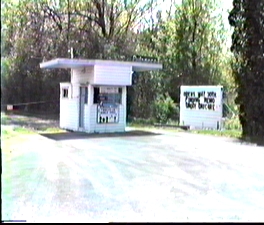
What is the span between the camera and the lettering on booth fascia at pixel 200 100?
32.2 feet

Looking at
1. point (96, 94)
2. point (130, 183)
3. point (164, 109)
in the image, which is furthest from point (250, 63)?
point (130, 183)

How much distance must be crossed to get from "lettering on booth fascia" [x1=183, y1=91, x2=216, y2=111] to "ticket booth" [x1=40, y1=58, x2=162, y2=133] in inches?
90.7

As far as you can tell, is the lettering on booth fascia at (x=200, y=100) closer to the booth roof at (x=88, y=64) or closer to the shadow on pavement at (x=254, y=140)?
the shadow on pavement at (x=254, y=140)

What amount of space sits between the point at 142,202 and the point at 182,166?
5.53ft

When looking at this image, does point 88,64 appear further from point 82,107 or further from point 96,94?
point 96,94

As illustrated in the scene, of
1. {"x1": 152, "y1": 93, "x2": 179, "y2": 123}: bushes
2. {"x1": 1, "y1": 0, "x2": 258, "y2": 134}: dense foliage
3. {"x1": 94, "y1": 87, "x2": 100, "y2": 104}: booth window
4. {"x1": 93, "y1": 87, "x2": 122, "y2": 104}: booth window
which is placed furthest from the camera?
{"x1": 93, "y1": 87, "x2": 122, "y2": 104}: booth window

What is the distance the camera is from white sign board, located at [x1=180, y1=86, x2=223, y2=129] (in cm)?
971

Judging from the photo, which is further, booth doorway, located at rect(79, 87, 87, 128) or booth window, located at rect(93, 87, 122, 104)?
booth window, located at rect(93, 87, 122, 104)

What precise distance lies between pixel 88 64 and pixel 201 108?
5.37m

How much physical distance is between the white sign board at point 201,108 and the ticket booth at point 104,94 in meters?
2.08

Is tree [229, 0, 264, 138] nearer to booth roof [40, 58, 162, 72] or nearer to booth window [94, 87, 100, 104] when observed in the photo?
booth roof [40, 58, 162, 72]

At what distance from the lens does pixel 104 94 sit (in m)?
8.47

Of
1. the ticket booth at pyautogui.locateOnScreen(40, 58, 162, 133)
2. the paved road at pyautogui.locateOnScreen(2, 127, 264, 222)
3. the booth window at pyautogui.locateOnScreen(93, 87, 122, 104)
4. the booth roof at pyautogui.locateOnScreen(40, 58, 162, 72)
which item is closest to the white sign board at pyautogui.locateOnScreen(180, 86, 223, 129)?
the booth window at pyautogui.locateOnScreen(93, 87, 122, 104)

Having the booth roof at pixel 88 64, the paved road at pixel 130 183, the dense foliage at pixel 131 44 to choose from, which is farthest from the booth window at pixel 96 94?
the paved road at pixel 130 183
